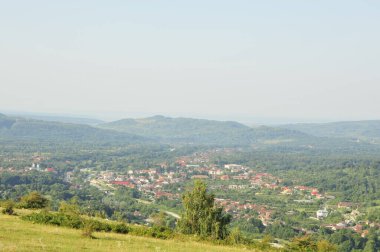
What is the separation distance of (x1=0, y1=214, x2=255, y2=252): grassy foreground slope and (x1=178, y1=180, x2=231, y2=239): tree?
22.0ft

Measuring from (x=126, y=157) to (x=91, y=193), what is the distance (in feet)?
245

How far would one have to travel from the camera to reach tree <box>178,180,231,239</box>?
76.7 feet

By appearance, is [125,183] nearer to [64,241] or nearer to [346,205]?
[346,205]

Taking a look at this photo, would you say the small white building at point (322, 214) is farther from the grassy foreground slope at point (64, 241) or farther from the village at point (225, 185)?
the grassy foreground slope at point (64, 241)

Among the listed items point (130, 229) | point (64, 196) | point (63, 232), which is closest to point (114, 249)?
point (63, 232)

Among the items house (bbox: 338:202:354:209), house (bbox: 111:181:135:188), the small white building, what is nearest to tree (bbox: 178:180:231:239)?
the small white building

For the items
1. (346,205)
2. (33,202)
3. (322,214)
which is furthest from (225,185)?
(33,202)

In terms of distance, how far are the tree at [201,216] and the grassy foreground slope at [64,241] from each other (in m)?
6.70

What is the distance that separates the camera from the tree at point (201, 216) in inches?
920

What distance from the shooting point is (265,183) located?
110812 mm

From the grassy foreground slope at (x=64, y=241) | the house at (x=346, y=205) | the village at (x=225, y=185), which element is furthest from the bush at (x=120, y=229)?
the house at (x=346, y=205)

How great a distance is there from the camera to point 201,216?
24.5m

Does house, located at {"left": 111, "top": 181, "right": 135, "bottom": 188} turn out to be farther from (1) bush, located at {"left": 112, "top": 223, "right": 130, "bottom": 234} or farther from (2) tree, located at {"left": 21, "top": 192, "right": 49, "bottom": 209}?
(1) bush, located at {"left": 112, "top": 223, "right": 130, "bottom": 234}

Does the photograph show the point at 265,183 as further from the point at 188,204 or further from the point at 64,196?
the point at 188,204
